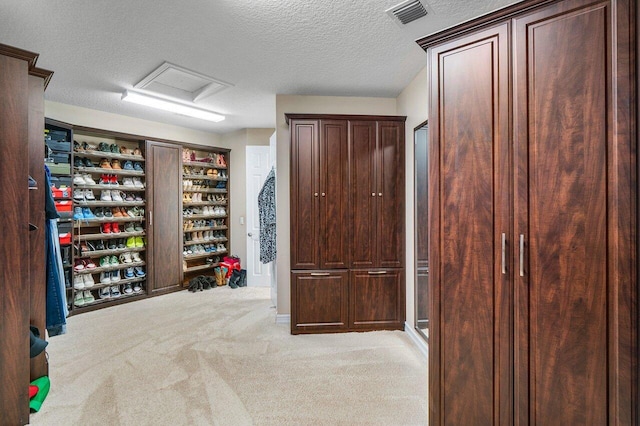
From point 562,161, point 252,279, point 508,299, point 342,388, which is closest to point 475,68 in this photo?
point 562,161

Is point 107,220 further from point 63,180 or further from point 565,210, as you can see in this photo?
point 565,210

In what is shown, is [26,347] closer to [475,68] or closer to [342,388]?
[342,388]

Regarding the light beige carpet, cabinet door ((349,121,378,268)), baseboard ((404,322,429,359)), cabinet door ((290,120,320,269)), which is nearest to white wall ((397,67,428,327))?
baseboard ((404,322,429,359))

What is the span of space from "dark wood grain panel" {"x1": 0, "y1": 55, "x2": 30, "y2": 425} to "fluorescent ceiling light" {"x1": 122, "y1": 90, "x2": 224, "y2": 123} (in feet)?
5.88

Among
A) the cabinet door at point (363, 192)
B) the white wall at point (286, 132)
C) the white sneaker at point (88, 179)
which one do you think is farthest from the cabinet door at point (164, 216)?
the cabinet door at point (363, 192)

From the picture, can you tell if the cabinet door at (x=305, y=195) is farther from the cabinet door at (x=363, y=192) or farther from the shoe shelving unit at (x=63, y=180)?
the shoe shelving unit at (x=63, y=180)

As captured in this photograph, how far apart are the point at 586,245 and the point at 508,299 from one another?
0.38 meters

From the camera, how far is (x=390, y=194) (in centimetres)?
338

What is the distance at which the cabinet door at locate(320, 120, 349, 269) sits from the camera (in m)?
3.32

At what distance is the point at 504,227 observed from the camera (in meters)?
1.41

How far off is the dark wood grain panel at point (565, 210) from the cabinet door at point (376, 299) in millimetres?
2018

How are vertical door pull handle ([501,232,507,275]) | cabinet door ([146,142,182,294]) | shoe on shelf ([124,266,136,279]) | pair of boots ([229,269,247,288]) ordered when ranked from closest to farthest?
vertical door pull handle ([501,232,507,275])
shoe on shelf ([124,266,136,279])
cabinet door ([146,142,182,294])
pair of boots ([229,269,247,288])

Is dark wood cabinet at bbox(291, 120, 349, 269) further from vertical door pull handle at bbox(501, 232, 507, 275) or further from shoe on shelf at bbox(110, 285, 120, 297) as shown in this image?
shoe on shelf at bbox(110, 285, 120, 297)

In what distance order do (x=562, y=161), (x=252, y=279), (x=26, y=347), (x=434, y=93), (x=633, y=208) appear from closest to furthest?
(x=633, y=208) < (x=562, y=161) < (x=434, y=93) < (x=26, y=347) < (x=252, y=279)
